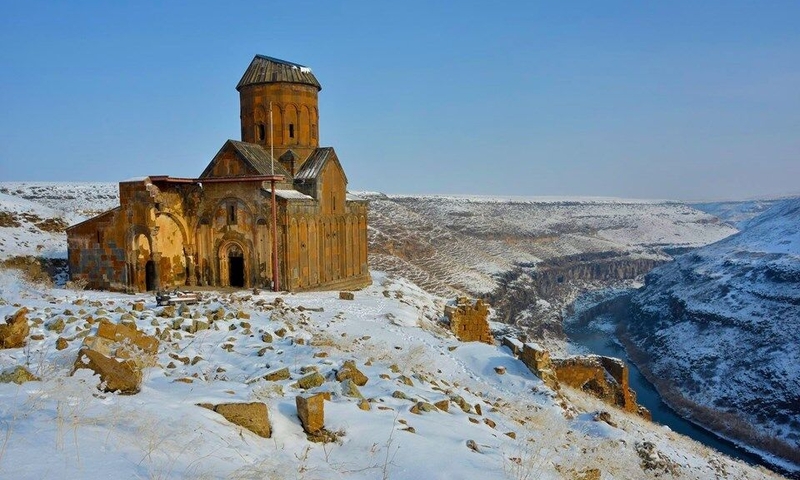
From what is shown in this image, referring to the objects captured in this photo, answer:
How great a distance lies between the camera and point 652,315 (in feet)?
180

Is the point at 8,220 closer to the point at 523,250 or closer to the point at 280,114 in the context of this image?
the point at 280,114

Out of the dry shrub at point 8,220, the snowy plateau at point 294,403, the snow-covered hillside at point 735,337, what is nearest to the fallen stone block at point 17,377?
the snowy plateau at point 294,403

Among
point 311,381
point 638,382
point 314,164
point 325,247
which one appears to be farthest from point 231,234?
point 638,382

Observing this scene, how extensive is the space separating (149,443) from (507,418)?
619 centimetres

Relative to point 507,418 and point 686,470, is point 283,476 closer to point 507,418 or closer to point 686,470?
point 507,418

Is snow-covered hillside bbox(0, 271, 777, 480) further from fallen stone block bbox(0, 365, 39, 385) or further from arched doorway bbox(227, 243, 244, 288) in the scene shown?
arched doorway bbox(227, 243, 244, 288)

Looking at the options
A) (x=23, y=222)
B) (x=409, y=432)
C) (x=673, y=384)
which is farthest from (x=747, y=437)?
(x=23, y=222)

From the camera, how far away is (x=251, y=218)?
Result: 70.1ft

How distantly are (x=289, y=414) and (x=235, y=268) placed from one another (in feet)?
56.1

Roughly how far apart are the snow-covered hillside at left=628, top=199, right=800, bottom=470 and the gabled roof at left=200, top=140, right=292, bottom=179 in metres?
29.0

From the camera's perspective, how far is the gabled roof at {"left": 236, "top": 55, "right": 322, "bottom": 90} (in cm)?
2456

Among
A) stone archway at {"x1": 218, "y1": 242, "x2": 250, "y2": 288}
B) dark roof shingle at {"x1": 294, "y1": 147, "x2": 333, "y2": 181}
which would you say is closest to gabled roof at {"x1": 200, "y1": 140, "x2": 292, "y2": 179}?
dark roof shingle at {"x1": 294, "y1": 147, "x2": 333, "y2": 181}

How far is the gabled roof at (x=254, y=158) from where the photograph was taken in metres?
21.5

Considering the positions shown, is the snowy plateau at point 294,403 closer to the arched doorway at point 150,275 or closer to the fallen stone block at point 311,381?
the fallen stone block at point 311,381
